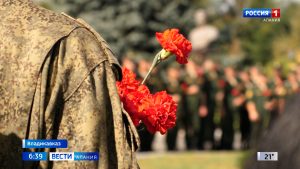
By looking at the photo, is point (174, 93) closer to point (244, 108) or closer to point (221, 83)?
point (221, 83)

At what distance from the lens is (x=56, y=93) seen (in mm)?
2383

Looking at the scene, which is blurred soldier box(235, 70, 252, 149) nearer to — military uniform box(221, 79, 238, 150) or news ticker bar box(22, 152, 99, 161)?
military uniform box(221, 79, 238, 150)

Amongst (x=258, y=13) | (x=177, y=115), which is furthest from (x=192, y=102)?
(x=258, y=13)

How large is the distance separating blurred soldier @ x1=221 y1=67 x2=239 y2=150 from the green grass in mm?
2848

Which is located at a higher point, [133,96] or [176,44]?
[176,44]

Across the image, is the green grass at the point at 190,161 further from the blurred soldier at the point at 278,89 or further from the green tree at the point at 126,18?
the green tree at the point at 126,18

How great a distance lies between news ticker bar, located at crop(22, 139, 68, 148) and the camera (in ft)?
7.75

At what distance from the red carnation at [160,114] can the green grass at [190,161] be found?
861 centimetres

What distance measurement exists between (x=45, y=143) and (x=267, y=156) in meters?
0.97

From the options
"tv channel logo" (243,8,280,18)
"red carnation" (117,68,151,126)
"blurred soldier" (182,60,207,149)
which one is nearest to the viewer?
"red carnation" (117,68,151,126)

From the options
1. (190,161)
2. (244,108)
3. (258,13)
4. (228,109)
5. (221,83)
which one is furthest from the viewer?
(244,108)

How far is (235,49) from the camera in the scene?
33562 millimetres

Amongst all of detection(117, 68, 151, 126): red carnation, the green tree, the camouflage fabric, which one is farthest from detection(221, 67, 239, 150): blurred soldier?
the camouflage fabric

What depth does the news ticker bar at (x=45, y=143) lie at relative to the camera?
2.36m
